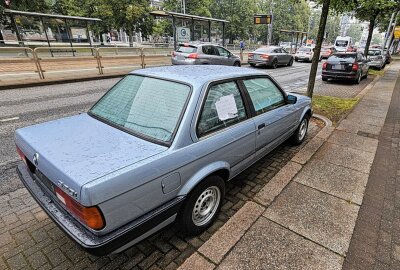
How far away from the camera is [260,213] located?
114 inches

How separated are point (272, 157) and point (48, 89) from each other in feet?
30.1

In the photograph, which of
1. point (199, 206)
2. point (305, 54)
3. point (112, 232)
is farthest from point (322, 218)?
point (305, 54)

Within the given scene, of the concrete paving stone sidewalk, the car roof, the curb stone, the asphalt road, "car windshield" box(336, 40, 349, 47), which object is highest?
the car roof

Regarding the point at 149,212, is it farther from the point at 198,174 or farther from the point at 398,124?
the point at 398,124

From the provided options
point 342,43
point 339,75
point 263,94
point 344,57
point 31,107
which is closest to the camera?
point 263,94

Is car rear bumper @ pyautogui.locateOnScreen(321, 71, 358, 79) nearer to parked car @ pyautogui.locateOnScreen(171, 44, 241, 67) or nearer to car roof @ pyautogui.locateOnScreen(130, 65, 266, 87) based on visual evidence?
parked car @ pyautogui.locateOnScreen(171, 44, 241, 67)

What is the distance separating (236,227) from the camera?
2.65 m

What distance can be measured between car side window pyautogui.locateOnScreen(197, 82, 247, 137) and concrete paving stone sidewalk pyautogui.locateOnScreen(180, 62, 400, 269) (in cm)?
108

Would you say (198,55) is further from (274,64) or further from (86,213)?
(86,213)

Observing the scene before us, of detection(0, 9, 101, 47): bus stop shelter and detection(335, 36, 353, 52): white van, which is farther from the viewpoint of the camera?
detection(335, 36, 353, 52): white van

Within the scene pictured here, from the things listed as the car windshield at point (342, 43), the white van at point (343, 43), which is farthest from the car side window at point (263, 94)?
the car windshield at point (342, 43)

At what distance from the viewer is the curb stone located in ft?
7.36

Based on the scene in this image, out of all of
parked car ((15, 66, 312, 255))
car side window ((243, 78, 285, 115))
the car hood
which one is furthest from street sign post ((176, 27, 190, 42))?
the car hood

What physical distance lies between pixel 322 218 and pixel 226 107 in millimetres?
1735
